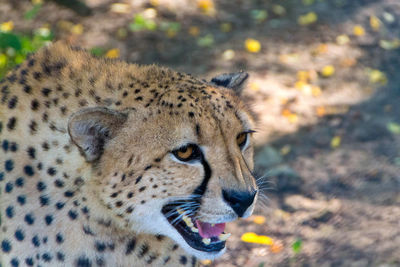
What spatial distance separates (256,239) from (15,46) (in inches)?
77.6

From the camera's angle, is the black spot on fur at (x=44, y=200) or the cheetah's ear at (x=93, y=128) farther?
the black spot on fur at (x=44, y=200)

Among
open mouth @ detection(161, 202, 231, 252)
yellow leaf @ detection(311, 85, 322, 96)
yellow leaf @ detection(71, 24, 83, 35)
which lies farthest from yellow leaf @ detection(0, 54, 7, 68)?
yellow leaf @ detection(311, 85, 322, 96)

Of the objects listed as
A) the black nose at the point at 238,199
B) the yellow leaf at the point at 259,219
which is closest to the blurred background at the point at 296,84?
the yellow leaf at the point at 259,219

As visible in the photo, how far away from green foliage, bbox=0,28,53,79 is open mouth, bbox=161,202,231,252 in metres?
1.11

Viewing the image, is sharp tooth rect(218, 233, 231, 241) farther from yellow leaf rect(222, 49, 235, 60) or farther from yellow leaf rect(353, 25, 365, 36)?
yellow leaf rect(353, 25, 365, 36)

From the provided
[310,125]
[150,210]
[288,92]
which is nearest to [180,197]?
[150,210]

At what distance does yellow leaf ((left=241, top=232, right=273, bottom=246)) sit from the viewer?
3840mm

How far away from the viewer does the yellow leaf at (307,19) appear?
619 centimetres

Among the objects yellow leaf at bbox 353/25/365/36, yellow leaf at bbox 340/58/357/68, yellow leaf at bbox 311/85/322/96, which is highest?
yellow leaf at bbox 353/25/365/36

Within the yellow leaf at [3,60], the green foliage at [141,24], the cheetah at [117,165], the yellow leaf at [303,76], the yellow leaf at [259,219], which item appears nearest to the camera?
the cheetah at [117,165]

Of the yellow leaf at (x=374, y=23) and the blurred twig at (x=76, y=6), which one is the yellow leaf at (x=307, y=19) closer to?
the yellow leaf at (x=374, y=23)

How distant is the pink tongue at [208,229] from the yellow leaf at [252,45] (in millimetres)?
3385

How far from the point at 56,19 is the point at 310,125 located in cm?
274

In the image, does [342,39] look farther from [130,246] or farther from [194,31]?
[130,246]
